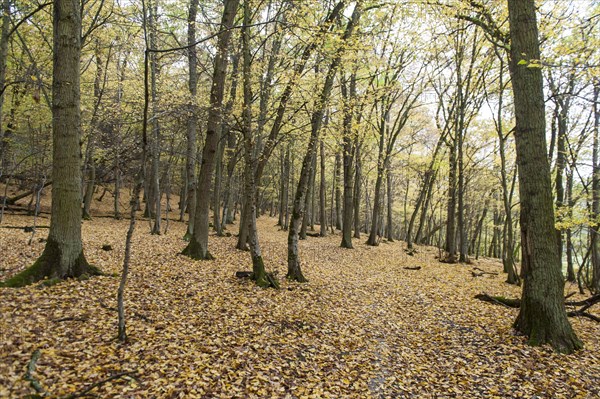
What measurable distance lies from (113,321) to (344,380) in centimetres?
369

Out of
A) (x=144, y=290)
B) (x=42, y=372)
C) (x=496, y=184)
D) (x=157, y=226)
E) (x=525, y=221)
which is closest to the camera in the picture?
(x=42, y=372)

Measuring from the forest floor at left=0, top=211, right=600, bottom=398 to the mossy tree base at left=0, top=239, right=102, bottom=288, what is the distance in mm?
259

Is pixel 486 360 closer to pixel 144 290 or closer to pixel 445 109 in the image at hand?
pixel 144 290

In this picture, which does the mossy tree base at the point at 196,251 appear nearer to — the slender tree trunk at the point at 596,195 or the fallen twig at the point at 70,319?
the fallen twig at the point at 70,319

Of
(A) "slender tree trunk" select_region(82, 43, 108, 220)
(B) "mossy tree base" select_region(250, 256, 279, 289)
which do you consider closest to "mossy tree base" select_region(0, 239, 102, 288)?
(B) "mossy tree base" select_region(250, 256, 279, 289)

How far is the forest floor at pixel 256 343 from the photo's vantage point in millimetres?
4113

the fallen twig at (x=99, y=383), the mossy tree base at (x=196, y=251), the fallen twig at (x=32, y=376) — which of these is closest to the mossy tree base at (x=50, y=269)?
the fallen twig at (x=32, y=376)

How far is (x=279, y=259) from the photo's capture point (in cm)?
1280

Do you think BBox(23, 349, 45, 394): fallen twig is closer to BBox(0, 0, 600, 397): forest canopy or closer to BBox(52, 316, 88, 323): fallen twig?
BBox(0, 0, 600, 397): forest canopy

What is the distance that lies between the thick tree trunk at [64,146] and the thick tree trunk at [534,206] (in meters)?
8.46

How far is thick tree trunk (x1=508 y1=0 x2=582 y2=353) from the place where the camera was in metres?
5.83

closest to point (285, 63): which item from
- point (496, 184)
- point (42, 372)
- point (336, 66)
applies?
point (336, 66)

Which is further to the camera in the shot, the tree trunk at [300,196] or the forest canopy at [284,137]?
the tree trunk at [300,196]

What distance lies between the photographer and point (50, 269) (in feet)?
20.4
